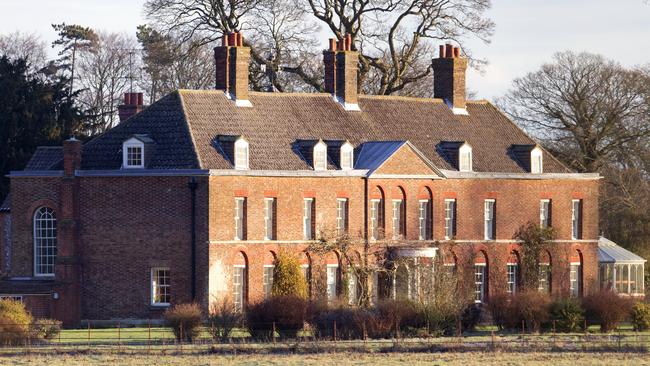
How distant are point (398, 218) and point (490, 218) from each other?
5246mm

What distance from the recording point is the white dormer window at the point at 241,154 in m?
69.1

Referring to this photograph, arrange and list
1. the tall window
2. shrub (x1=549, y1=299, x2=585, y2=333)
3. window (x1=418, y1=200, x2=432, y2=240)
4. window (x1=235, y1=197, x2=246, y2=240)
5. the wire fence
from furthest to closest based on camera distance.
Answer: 1. window (x1=418, y1=200, x2=432, y2=240)
2. the tall window
3. window (x1=235, y1=197, x2=246, y2=240)
4. shrub (x1=549, y1=299, x2=585, y2=333)
5. the wire fence

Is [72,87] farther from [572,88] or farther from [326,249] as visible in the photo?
[326,249]

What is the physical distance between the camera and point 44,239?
229 ft

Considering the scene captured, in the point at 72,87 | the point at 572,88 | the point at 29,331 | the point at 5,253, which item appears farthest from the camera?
the point at 72,87

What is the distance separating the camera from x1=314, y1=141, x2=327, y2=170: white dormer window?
71.7m

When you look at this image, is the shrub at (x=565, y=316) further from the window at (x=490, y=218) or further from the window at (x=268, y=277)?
the window at (x=490, y=218)

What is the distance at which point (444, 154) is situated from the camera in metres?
77.1

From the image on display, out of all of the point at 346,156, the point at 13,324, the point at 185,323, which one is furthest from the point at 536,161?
the point at 13,324

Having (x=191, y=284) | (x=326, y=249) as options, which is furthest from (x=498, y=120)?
(x=191, y=284)

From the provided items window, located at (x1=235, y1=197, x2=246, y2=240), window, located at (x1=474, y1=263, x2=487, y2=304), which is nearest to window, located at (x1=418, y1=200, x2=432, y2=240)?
window, located at (x1=474, y1=263, x2=487, y2=304)

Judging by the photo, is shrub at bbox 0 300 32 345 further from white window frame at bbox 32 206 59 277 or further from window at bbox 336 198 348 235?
window at bbox 336 198 348 235

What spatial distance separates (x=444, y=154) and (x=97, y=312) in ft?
56.5

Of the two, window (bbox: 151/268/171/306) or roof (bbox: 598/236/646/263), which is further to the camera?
roof (bbox: 598/236/646/263)
